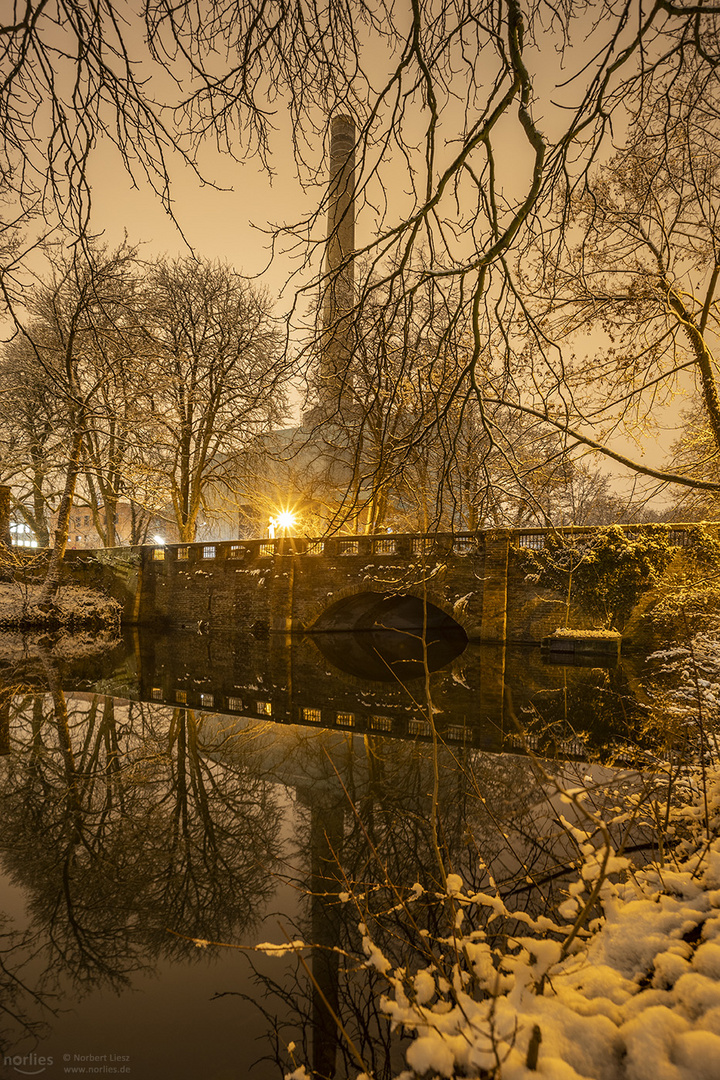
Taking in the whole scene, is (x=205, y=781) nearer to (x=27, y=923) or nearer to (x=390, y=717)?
(x=27, y=923)

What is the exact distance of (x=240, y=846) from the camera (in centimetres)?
409

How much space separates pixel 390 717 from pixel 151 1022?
5.49 meters

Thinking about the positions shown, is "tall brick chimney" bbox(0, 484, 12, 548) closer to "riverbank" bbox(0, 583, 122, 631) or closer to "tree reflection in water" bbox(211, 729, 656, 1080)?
"riverbank" bbox(0, 583, 122, 631)

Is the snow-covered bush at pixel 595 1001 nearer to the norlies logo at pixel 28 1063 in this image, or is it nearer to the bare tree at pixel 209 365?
the norlies logo at pixel 28 1063

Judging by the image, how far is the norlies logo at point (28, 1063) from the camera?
2213 mm

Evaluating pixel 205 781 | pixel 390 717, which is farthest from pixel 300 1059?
pixel 390 717

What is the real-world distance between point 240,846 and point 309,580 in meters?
12.7

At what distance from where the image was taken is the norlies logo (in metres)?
2.21

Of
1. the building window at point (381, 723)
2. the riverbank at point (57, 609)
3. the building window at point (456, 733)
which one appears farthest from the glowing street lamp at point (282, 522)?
the building window at point (456, 733)

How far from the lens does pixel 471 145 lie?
A: 6.19ft

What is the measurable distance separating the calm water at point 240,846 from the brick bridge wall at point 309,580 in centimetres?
496

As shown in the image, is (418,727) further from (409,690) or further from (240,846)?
(240,846)

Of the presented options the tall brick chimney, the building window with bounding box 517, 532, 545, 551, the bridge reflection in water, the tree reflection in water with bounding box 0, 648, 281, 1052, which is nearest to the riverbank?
the tall brick chimney

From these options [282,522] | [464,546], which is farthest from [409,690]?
[282,522]
